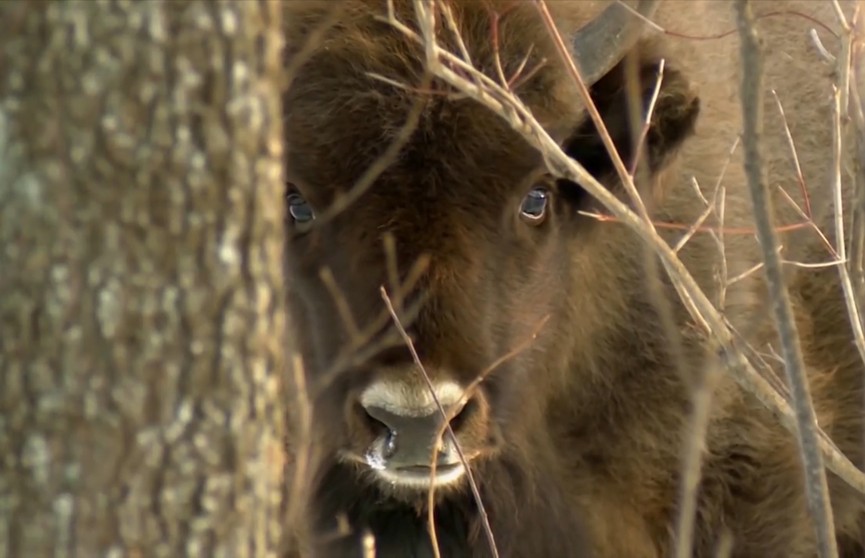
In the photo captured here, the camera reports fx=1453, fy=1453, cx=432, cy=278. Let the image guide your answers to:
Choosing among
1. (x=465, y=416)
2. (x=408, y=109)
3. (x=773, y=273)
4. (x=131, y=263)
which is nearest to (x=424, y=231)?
(x=408, y=109)

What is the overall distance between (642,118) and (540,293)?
2.15 ft

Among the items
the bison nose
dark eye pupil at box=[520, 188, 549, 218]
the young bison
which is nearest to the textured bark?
the young bison

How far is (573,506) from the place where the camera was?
500 cm

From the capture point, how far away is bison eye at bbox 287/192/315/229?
13.7 ft

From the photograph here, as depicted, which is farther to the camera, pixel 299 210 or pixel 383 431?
pixel 299 210

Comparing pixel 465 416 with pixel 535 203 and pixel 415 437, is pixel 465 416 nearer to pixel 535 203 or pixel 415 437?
pixel 415 437

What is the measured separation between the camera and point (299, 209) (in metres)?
4.19

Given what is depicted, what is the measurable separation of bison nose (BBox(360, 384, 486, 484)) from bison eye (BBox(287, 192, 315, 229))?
591mm

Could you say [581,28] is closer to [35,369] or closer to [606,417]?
[606,417]

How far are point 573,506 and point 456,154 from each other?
5.08 ft

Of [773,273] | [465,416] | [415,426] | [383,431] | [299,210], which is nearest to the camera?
[773,273]

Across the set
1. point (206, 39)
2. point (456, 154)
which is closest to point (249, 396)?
point (206, 39)

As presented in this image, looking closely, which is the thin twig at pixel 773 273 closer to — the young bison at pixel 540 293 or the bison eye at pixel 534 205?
the young bison at pixel 540 293

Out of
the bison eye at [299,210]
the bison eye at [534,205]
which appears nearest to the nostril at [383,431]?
the bison eye at [299,210]
